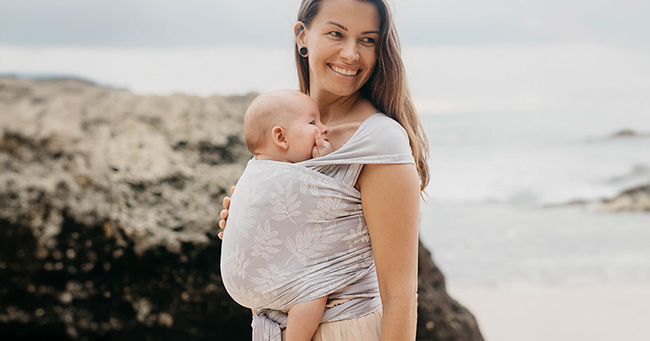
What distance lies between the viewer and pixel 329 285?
5.05ft

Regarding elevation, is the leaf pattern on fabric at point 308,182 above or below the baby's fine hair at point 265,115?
below

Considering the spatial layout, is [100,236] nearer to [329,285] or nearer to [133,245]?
[133,245]

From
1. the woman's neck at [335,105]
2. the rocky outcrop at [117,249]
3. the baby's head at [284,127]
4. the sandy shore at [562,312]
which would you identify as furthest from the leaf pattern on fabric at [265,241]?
the sandy shore at [562,312]

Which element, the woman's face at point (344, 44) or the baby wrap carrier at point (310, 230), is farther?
the woman's face at point (344, 44)

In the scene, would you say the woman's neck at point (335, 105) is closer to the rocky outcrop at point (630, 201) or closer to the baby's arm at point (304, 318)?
the baby's arm at point (304, 318)

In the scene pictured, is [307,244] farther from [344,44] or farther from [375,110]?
[344,44]

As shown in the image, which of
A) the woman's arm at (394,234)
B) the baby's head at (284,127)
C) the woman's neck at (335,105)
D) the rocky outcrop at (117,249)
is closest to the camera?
the woman's arm at (394,234)

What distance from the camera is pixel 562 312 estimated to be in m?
6.04

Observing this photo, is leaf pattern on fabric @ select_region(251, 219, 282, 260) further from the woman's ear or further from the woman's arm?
the woman's ear

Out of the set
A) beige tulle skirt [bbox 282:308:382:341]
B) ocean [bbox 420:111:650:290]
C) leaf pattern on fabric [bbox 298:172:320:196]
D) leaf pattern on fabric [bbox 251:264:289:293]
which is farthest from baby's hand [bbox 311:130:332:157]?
ocean [bbox 420:111:650:290]

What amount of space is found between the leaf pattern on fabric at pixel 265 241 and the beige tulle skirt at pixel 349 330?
24 cm

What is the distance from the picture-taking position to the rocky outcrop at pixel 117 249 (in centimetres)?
295

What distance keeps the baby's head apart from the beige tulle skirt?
447mm

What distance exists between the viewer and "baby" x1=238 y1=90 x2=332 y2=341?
5.37 ft
